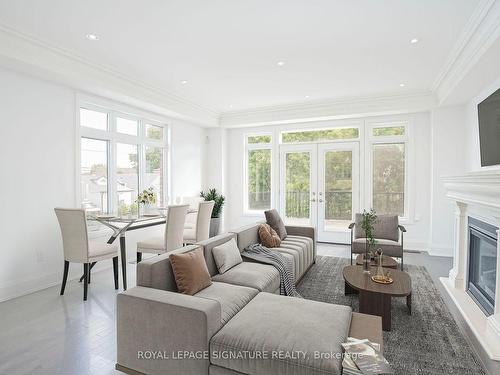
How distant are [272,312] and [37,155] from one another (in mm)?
3574

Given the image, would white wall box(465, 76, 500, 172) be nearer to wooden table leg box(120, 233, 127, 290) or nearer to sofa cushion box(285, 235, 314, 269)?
sofa cushion box(285, 235, 314, 269)

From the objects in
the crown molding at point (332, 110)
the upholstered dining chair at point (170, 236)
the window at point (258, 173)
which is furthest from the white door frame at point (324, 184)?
the upholstered dining chair at point (170, 236)

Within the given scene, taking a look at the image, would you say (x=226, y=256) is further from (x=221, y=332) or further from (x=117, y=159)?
(x=117, y=159)

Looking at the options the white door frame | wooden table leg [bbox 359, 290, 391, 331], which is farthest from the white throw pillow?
the white door frame

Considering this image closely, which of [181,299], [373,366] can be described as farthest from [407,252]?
[181,299]

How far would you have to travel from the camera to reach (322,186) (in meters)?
6.54

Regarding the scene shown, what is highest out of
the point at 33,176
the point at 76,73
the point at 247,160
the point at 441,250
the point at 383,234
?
the point at 76,73

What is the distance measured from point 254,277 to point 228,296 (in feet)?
1.71

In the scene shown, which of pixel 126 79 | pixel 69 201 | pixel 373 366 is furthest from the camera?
pixel 126 79

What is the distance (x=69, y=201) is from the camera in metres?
4.13

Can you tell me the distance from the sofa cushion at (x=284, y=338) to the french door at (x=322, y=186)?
14.7 ft

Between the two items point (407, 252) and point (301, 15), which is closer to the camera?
point (301, 15)

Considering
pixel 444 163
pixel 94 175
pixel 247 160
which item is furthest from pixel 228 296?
→ pixel 247 160

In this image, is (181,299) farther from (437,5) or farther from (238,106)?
(238,106)
